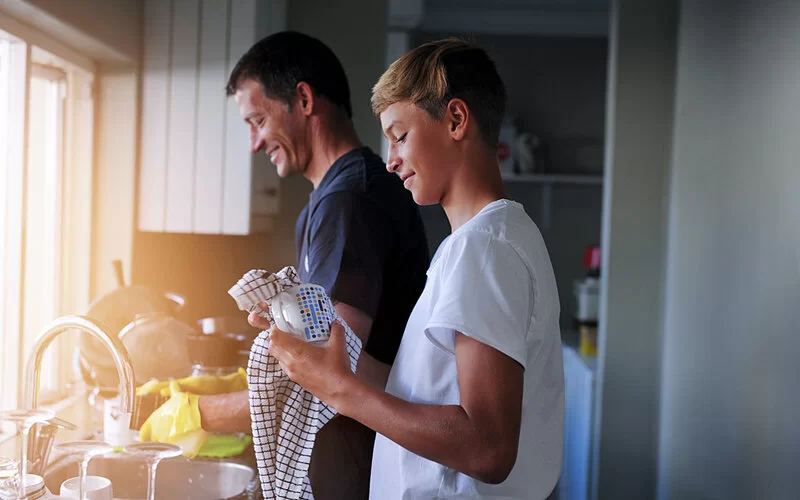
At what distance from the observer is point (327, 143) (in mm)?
1578

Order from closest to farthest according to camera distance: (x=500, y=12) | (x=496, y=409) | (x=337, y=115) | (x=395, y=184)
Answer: (x=496, y=409) < (x=395, y=184) < (x=337, y=115) < (x=500, y=12)

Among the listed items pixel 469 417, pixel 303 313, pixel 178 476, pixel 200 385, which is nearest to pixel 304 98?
pixel 200 385

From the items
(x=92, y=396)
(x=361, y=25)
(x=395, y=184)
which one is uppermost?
(x=361, y=25)

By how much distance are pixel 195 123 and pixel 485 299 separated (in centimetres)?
163

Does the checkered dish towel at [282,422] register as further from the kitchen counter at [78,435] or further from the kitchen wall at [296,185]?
the kitchen wall at [296,185]

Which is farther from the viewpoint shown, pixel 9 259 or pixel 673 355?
pixel 673 355

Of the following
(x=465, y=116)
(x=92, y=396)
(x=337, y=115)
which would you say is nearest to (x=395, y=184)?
(x=337, y=115)

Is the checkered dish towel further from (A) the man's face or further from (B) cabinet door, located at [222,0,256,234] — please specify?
(B) cabinet door, located at [222,0,256,234]

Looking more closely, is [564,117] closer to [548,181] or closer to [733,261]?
[548,181]

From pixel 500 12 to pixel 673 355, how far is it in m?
2.92

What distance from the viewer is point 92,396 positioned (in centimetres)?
181

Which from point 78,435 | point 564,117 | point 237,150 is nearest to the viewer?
point 78,435

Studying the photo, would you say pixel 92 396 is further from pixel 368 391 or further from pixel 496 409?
pixel 496 409

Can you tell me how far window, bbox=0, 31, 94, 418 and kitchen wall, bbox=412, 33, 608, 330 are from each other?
9.29 ft
